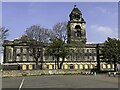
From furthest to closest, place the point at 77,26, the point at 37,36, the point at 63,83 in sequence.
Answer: the point at 77,26
the point at 37,36
the point at 63,83

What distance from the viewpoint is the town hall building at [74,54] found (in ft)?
355

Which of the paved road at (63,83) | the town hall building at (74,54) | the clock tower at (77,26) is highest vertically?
the clock tower at (77,26)

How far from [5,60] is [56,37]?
1189 inches

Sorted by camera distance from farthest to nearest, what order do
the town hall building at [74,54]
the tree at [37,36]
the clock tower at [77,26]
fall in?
the clock tower at [77,26], the town hall building at [74,54], the tree at [37,36]

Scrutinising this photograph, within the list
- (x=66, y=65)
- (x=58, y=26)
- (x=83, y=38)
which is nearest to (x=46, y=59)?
(x=66, y=65)

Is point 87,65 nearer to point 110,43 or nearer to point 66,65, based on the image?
point 66,65

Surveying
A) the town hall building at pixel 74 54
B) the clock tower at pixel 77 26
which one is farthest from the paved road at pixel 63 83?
the clock tower at pixel 77 26

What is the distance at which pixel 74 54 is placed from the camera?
105 metres

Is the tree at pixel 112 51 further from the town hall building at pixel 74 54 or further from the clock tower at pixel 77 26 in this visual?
the clock tower at pixel 77 26

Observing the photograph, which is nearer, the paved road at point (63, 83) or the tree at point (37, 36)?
the paved road at point (63, 83)

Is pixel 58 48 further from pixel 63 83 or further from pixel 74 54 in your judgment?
pixel 63 83

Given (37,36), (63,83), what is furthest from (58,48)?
(63,83)

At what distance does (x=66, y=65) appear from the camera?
11244 cm

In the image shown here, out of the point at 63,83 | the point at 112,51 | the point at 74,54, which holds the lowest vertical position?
the point at 63,83
